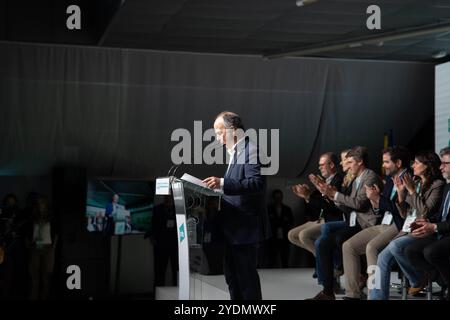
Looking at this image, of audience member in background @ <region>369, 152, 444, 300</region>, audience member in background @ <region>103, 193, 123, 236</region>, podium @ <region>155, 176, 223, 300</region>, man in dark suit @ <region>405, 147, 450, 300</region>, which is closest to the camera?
podium @ <region>155, 176, 223, 300</region>

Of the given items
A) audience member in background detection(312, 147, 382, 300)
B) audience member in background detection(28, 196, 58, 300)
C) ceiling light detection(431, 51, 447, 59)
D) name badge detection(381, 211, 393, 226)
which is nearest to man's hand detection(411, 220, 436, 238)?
name badge detection(381, 211, 393, 226)

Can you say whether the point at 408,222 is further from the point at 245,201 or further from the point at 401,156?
the point at 245,201

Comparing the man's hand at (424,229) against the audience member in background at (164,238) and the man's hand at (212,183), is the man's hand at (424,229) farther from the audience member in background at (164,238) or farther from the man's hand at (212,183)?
the audience member in background at (164,238)

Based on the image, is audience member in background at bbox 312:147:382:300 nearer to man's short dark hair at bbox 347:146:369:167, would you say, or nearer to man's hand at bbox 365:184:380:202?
man's short dark hair at bbox 347:146:369:167

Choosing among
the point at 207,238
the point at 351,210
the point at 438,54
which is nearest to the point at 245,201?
the point at 207,238

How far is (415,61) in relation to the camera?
1045cm

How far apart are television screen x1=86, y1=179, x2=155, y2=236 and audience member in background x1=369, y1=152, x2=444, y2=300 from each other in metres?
5.79

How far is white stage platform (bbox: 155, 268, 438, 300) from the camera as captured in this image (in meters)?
6.40

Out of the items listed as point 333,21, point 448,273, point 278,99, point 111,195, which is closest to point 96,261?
point 111,195

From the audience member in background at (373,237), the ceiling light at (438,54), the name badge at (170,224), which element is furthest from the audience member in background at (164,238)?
the audience member in background at (373,237)

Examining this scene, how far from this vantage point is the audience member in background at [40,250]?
9984 mm

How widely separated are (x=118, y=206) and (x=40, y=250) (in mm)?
1426

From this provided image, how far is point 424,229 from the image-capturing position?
17.7 ft

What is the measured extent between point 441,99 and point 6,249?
5942 millimetres
